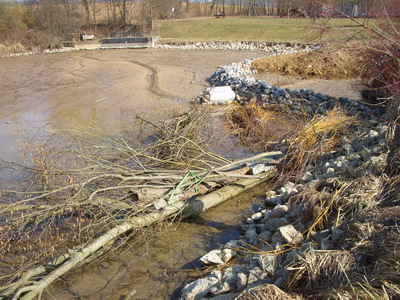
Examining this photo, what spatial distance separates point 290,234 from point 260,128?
481 cm

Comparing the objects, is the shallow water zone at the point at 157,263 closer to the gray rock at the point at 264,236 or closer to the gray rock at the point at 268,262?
the gray rock at the point at 264,236

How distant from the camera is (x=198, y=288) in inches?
166

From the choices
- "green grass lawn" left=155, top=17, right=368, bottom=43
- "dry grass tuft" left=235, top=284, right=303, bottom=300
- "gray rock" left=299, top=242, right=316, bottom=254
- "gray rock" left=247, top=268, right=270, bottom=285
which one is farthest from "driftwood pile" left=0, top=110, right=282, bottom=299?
"green grass lawn" left=155, top=17, right=368, bottom=43

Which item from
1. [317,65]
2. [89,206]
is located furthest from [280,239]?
[317,65]

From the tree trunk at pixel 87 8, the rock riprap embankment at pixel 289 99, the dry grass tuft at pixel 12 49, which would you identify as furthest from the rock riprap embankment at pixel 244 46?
the tree trunk at pixel 87 8

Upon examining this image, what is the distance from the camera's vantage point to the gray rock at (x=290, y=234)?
449 centimetres

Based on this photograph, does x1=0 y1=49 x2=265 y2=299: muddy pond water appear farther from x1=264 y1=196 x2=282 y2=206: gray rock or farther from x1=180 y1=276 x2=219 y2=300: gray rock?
x1=264 y1=196 x2=282 y2=206: gray rock

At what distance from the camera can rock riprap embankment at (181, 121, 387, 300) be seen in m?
4.03

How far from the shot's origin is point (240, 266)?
4434 mm

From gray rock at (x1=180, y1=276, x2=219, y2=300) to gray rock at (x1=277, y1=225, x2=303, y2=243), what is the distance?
100 cm

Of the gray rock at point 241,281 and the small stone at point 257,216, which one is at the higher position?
the gray rock at point 241,281

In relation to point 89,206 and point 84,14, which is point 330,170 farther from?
point 84,14

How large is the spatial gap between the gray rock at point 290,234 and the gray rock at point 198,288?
100 cm

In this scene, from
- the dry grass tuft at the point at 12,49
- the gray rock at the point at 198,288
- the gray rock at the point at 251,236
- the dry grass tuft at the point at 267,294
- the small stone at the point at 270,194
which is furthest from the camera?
the dry grass tuft at the point at 12,49
